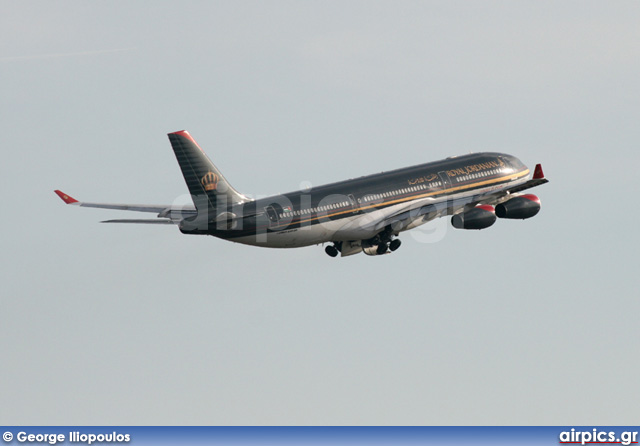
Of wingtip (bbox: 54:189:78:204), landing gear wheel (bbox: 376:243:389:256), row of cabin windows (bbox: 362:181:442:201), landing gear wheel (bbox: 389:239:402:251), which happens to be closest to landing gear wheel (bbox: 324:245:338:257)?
landing gear wheel (bbox: 376:243:389:256)

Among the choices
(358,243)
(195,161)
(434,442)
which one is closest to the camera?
(195,161)

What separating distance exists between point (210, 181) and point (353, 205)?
36.7 feet

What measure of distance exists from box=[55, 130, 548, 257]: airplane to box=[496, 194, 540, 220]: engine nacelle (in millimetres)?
70

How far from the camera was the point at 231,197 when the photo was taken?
2842 inches

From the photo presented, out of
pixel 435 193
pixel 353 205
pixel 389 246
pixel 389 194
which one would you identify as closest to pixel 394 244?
pixel 389 246

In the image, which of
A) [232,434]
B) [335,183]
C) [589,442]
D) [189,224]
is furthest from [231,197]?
[589,442]

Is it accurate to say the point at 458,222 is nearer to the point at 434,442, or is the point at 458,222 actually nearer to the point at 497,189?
the point at 497,189

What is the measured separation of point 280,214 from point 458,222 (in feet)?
44.7

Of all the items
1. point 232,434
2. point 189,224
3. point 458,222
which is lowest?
point 232,434

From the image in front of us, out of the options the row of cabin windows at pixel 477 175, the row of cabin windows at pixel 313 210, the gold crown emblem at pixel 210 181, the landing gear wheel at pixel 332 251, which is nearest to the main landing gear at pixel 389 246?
the landing gear wheel at pixel 332 251

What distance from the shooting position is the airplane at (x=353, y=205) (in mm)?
71000

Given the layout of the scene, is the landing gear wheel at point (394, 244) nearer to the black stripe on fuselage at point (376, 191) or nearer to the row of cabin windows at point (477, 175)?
the black stripe on fuselage at point (376, 191)

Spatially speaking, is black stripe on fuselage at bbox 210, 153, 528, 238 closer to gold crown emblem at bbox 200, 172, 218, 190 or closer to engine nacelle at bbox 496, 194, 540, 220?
gold crown emblem at bbox 200, 172, 218, 190

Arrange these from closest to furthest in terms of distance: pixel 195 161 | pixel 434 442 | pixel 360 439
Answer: pixel 195 161 < pixel 434 442 < pixel 360 439
